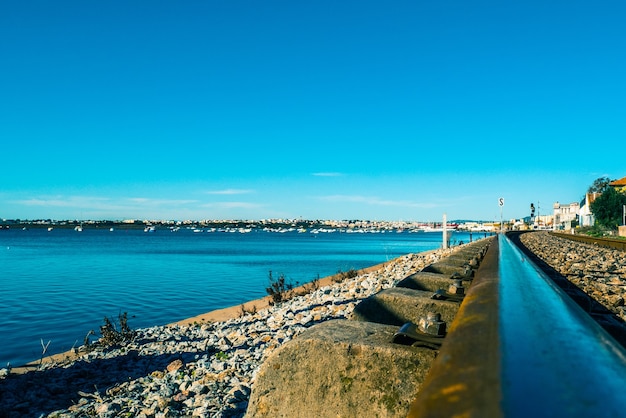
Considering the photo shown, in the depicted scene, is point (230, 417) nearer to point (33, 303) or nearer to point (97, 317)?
point (97, 317)

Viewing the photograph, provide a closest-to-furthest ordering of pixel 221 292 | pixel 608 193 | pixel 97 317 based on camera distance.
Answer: pixel 97 317
pixel 221 292
pixel 608 193

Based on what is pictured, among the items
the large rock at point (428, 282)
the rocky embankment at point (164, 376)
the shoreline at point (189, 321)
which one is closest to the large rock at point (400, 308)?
the large rock at point (428, 282)

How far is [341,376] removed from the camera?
183cm

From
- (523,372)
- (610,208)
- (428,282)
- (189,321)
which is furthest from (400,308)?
(610,208)

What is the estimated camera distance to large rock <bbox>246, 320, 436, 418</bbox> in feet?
5.69

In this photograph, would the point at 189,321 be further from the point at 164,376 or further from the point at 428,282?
the point at 428,282

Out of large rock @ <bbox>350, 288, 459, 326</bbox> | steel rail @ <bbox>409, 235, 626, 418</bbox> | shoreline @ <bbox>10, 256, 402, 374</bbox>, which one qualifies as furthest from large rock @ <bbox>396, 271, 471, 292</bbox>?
shoreline @ <bbox>10, 256, 402, 374</bbox>

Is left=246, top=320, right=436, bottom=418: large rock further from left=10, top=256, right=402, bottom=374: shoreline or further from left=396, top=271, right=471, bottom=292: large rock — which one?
left=10, top=256, right=402, bottom=374: shoreline

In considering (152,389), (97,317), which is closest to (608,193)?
(97,317)

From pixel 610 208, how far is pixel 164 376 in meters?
64.5

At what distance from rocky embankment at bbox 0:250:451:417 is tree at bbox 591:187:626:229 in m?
57.6

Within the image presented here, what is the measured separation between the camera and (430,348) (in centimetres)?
180

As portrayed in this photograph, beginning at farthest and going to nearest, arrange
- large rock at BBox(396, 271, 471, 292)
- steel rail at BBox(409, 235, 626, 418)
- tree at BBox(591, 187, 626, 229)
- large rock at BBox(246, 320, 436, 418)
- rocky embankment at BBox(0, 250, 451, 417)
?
1. tree at BBox(591, 187, 626, 229)
2. rocky embankment at BBox(0, 250, 451, 417)
3. large rock at BBox(396, 271, 471, 292)
4. large rock at BBox(246, 320, 436, 418)
5. steel rail at BBox(409, 235, 626, 418)

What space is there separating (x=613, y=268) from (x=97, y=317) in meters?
15.7
